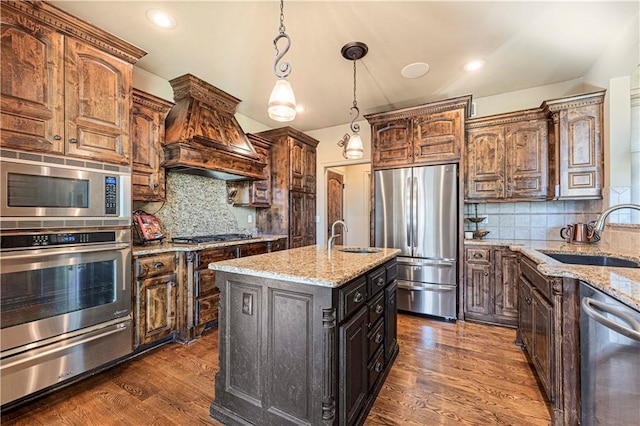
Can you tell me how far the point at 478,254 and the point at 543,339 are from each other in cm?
Result: 147

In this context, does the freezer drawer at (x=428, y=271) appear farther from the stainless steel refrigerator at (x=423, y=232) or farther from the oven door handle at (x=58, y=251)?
the oven door handle at (x=58, y=251)

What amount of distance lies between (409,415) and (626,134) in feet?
10.3

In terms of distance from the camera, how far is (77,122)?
6.27 feet

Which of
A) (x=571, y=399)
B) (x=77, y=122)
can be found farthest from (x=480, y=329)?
(x=77, y=122)

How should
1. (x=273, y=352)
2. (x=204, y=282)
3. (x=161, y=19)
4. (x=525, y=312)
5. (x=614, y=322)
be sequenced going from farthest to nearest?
(x=204, y=282), (x=525, y=312), (x=161, y=19), (x=273, y=352), (x=614, y=322)

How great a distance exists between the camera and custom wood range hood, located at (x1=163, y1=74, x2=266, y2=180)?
280cm

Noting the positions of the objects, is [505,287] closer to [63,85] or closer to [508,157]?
[508,157]

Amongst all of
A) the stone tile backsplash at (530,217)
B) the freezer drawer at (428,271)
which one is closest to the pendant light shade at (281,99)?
the freezer drawer at (428,271)

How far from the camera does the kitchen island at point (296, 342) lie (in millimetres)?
1350

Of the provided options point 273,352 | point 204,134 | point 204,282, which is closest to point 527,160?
point 273,352

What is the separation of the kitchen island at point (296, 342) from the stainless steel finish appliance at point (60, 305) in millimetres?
1057

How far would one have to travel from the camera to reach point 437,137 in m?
3.33

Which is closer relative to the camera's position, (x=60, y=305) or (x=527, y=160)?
(x=60, y=305)

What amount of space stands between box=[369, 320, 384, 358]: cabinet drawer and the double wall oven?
6.37ft
